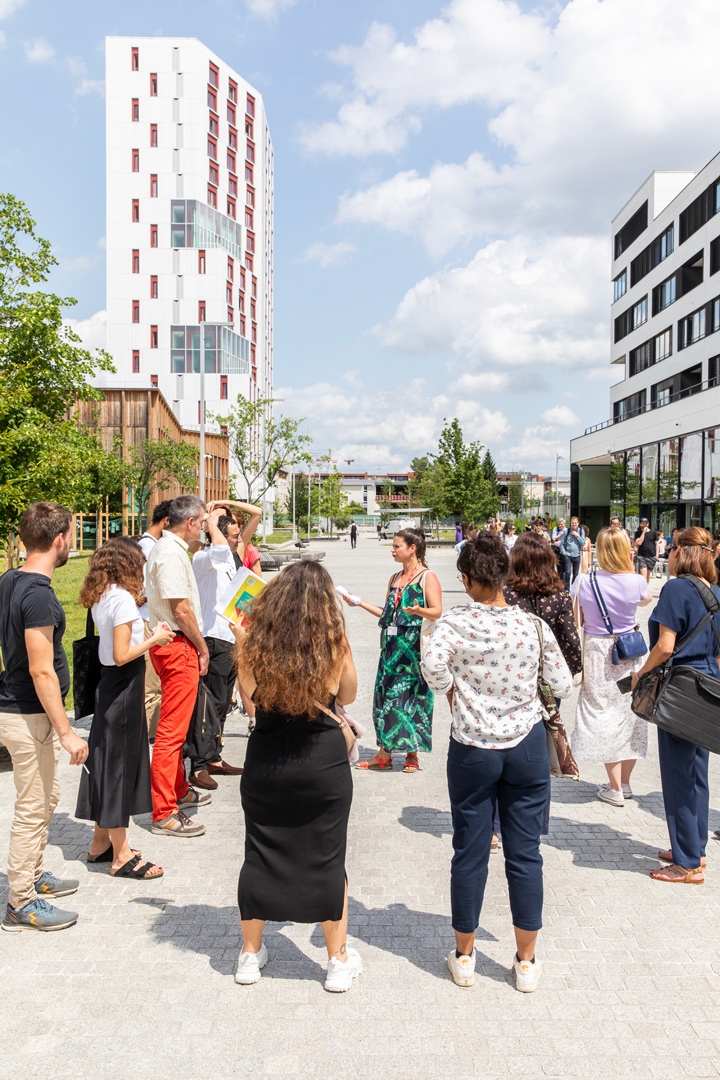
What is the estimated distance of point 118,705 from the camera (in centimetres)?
436

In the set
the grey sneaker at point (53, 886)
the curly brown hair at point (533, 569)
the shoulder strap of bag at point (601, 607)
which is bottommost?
the grey sneaker at point (53, 886)

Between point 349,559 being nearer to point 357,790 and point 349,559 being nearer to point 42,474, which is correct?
point 42,474

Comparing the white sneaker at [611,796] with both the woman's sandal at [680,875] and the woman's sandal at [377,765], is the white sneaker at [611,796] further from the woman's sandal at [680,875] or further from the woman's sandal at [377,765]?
the woman's sandal at [377,765]

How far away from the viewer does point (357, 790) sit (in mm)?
5848

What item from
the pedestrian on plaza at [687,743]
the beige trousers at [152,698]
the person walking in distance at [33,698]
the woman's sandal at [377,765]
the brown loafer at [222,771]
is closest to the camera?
the person walking in distance at [33,698]

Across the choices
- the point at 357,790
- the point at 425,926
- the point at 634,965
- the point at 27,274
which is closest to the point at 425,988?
the point at 425,926

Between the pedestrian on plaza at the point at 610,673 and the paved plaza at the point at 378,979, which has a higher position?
the pedestrian on plaza at the point at 610,673

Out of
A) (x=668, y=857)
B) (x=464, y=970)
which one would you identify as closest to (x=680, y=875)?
(x=668, y=857)

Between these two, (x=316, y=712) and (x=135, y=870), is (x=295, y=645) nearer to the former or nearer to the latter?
(x=316, y=712)

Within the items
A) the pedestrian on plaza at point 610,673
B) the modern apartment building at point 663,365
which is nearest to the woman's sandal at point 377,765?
the pedestrian on plaza at point 610,673

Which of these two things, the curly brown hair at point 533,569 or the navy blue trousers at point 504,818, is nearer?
the navy blue trousers at point 504,818

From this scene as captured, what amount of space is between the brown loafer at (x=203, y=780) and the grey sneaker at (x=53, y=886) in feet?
5.77

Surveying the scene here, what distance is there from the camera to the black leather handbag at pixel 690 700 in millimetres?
4219

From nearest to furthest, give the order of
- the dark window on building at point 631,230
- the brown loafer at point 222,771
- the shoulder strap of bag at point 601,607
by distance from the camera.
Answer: the shoulder strap of bag at point 601,607 < the brown loafer at point 222,771 < the dark window on building at point 631,230
